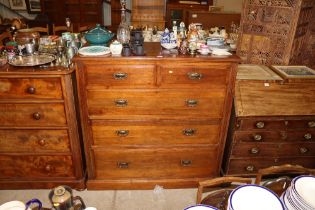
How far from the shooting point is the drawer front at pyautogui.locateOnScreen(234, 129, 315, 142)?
2439 mm

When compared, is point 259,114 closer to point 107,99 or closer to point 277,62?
point 277,62

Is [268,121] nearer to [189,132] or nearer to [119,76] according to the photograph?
[189,132]

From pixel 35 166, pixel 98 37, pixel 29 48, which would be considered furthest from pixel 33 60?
pixel 35 166

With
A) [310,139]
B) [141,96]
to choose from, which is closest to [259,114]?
[310,139]

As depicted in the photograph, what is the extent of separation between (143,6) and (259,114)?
14.8 ft

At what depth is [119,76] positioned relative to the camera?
6.81 ft

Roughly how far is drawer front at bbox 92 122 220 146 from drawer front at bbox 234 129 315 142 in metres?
0.27

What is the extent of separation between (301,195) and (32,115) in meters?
2.10

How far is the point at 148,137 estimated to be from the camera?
2.37 metres

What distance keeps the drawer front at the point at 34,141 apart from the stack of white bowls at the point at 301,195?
1864mm

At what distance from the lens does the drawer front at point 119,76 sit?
6.73ft

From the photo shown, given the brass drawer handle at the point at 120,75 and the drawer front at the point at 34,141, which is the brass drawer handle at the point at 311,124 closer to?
the brass drawer handle at the point at 120,75

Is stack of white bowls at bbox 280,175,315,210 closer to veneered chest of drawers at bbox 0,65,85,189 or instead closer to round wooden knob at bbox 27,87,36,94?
veneered chest of drawers at bbox 0,65,85,189

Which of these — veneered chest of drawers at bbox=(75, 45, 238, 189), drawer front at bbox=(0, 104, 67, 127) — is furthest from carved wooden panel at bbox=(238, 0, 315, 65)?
drawer front at bbox=(0, 104, 67, 127)
